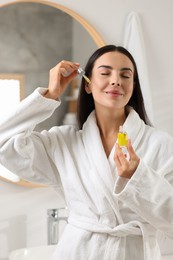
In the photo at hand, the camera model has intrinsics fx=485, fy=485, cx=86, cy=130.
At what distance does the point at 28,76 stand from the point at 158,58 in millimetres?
625

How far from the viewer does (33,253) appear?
1974 millimetres

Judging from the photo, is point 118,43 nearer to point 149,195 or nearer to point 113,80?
point 113,80

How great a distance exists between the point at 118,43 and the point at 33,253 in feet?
3.26

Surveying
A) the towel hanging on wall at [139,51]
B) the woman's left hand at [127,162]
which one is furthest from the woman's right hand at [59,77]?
the towel hanging on wall at [139,51]

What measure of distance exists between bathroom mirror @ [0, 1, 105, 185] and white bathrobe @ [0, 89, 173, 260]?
2.39ft

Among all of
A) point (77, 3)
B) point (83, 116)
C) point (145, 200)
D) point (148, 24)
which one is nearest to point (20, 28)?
point (77, 3)

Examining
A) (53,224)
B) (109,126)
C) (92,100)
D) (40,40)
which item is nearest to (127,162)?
(109,126)

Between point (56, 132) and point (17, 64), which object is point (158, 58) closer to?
point (17, 64)

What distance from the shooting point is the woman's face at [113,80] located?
133 centimetres

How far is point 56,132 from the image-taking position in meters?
1.44

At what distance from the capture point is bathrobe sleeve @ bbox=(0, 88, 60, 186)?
4.36 ft

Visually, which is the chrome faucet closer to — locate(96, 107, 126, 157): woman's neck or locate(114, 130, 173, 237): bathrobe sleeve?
locate(96, 107, 126, 157): woman's neck

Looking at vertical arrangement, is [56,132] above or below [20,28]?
below

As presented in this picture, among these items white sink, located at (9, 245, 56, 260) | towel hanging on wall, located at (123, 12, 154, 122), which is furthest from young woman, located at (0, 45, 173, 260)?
towel hanging on wall, located at (123, 12, 154, 122)
